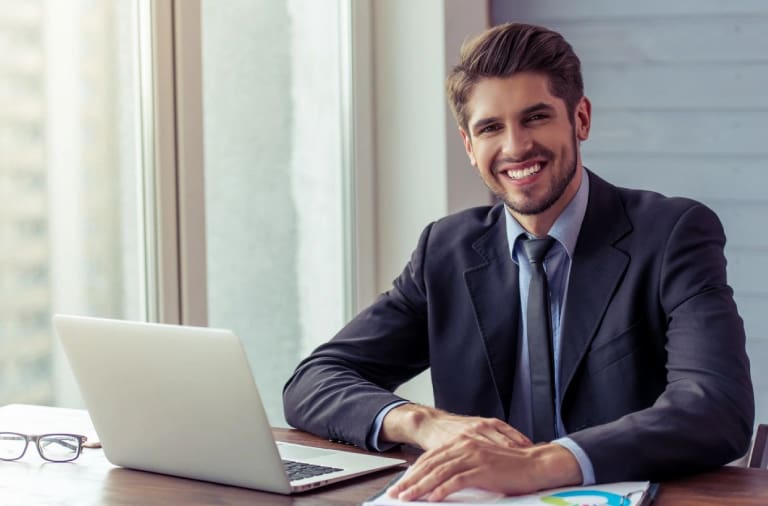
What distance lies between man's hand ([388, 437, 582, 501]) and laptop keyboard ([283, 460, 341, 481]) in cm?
17

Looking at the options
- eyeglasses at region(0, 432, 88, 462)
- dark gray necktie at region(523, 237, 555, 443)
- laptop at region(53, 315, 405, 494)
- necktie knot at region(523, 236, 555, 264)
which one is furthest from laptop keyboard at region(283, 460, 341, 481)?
necktie knot at region(523, 236, 555, 264)

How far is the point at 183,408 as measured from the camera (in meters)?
1.55

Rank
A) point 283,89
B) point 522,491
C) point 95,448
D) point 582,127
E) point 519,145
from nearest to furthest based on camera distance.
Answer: point 522,491, point 95,448, point 519,145, point 582,127, point 283,89

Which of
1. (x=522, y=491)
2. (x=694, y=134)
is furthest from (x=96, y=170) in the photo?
(x=694, y=134)

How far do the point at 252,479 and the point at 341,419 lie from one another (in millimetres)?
362

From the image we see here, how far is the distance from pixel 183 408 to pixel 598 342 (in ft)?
2.71

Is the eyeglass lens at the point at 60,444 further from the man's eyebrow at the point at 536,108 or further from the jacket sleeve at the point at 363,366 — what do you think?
the man's eyebrow at the point at 536,108

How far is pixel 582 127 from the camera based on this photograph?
7.43 ft

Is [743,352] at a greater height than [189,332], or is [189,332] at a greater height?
[189,332]

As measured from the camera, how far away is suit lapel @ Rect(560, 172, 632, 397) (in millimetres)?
2025

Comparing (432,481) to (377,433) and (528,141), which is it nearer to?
(377,433)

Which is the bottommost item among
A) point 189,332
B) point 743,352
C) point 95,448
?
point 95,448

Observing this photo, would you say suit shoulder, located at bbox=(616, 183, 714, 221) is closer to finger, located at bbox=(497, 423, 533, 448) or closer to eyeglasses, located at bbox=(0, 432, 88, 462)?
finger, located at bbox=(497, 423, 533, 448)

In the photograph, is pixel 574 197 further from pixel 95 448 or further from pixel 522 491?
pixel 95 448
